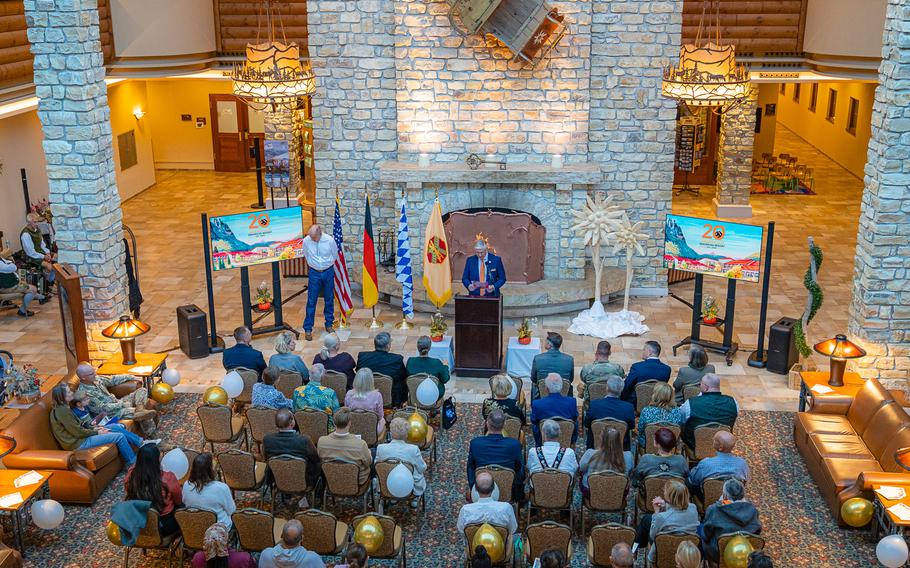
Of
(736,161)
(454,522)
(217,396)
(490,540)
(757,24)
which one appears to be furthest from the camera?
(736,161)

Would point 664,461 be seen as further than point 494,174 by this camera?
No

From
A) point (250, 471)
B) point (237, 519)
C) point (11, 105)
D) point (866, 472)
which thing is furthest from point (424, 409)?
point (11, 105)

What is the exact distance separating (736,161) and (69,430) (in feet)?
46.3

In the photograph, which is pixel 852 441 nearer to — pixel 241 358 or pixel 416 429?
pixel 416 429

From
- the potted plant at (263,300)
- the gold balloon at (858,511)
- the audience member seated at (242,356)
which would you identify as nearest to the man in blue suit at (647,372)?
the gold balloon at (858,511)

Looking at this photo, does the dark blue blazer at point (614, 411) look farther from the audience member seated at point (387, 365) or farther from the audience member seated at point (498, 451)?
the audience member seated at point (387, 365)

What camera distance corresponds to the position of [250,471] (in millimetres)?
9062

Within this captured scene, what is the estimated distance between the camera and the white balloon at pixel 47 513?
8.70 meters

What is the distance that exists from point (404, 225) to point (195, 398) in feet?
11.8

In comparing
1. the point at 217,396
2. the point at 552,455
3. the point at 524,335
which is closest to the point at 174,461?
the point at 217,396

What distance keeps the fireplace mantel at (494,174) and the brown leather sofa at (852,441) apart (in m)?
5.09

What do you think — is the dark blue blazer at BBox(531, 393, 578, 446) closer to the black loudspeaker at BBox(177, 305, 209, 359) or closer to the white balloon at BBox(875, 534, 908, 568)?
the white balloon at BBox(875, 534, 908, 568)

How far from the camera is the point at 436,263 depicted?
43.8ft

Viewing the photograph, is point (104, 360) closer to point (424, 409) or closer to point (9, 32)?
point (424, 409)
